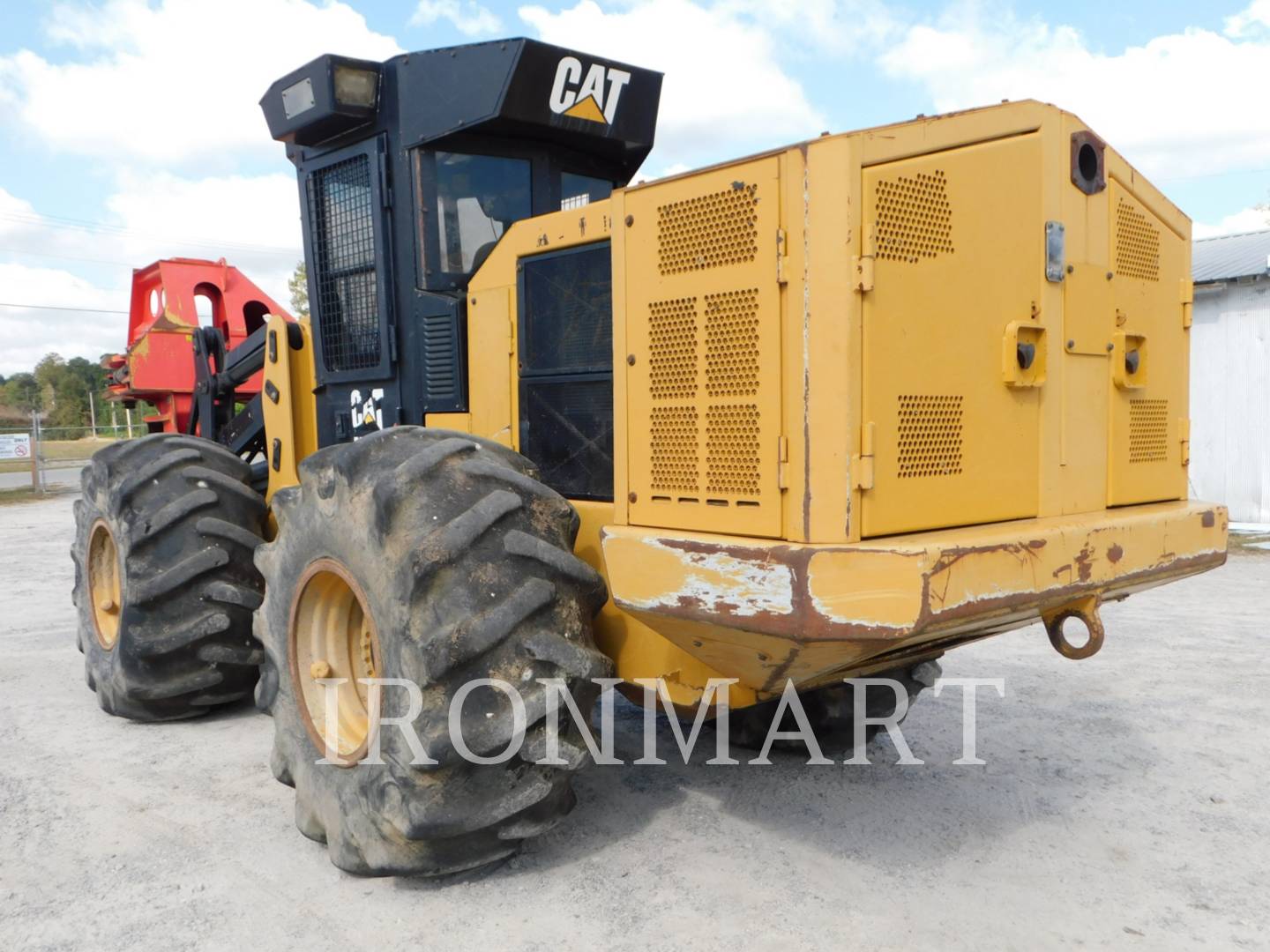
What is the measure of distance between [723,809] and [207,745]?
240cm

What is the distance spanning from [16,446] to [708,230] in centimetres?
2378

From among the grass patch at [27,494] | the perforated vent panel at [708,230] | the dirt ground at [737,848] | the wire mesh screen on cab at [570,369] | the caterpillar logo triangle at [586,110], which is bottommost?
the dirt ground at [737,848]

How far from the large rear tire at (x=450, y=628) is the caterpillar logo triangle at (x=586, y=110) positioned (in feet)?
5.31

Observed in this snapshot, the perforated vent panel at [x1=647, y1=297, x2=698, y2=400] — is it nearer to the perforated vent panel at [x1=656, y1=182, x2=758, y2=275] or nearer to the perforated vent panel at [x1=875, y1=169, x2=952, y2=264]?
the perforated vent panel at [x1=656, y1=182, x2=758, y2=275]

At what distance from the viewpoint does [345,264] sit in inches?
185

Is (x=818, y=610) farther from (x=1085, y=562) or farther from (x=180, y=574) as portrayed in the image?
(x=180, y=574)

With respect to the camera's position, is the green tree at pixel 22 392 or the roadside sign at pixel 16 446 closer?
the roadside sign at pixel 16 446

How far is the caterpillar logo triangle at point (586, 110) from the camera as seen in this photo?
4.33 m

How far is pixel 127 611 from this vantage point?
16.0ft

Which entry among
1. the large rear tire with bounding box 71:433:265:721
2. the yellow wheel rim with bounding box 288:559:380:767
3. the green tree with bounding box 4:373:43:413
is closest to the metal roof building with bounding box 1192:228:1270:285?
the large rear tire with bounding box 71:433:265:721

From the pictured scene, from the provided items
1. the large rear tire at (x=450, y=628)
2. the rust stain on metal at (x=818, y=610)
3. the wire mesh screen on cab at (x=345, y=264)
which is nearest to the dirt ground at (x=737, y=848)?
the large rear tire at (x=450, y=628)

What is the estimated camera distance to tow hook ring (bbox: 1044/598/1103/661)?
3.27m

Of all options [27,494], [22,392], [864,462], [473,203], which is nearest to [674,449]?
[864,462]

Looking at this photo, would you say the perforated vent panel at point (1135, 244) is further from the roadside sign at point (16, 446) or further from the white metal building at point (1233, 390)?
the roadside sign at point (16, 446)
